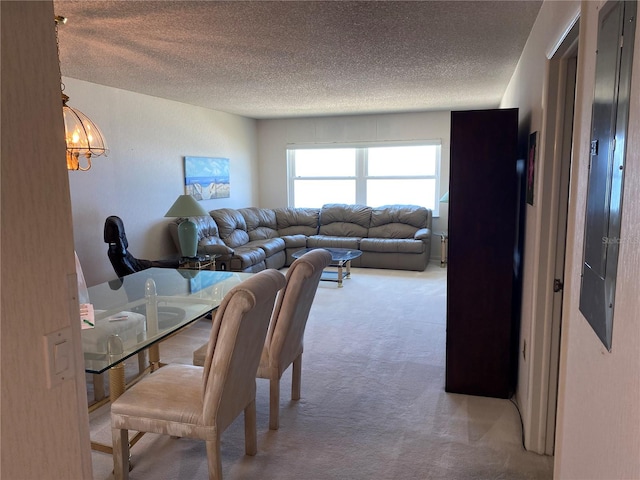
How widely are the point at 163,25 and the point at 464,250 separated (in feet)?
7.43

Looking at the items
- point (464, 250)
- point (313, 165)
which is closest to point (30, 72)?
point (464, 250)

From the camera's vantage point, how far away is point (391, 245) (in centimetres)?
676

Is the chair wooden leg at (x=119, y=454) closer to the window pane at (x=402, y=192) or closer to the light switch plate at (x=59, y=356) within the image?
the light switch plate at (x=59, y=356)

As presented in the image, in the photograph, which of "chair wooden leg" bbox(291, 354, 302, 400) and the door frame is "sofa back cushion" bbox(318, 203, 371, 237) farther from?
the door frame

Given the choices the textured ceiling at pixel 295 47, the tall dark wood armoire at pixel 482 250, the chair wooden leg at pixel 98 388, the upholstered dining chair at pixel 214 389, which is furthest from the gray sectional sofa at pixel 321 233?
the upholstered dining chair at pixel 214 389

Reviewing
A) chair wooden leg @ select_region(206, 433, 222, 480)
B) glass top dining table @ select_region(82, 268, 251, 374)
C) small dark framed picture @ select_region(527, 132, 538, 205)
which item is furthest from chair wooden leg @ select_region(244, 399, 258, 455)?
small dark framed picture @ select_region(527, 132, 538, 205)

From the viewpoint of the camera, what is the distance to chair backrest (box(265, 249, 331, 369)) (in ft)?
8.09

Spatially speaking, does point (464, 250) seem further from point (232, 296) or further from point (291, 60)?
point (291, 60)

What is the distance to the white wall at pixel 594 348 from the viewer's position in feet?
2.76

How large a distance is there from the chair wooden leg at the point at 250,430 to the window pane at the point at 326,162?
5.92 meters

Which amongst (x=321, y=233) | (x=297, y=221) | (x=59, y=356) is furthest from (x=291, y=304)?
(x=297, y=221)

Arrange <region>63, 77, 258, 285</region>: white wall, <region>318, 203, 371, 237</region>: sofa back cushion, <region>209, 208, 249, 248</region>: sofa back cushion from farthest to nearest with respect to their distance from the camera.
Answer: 1. <region>318, 203, 371, 237</region>: sofa back cushion
2. <region>209, 208, 249, 248</region>: sofa back cushion
3. <region>63, 77, 258, 285</region>: white wall

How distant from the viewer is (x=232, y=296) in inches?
71.5

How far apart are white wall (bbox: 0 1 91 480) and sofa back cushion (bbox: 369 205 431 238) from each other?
249 inches
